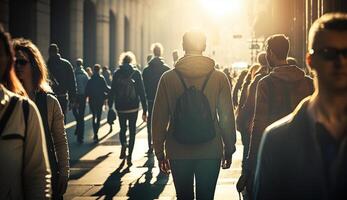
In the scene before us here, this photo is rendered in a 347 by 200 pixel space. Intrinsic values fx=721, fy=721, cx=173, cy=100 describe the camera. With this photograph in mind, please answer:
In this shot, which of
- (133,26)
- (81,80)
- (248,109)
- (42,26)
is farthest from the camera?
(133,26)

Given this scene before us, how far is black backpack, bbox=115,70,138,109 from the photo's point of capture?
12.4 meters

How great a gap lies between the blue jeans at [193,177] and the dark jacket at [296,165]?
10.1 ft

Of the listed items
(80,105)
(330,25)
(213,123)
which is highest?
(330,25)

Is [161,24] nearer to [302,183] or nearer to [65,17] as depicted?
[65,17]

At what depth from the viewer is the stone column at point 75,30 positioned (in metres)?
32.5

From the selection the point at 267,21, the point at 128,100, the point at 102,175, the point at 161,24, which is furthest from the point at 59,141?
the point at 161,24

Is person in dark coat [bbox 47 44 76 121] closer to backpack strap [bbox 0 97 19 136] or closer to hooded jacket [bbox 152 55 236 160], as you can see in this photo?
hooded jacket [bbox 152 55 236 160]

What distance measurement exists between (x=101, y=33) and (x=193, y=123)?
1377 inches

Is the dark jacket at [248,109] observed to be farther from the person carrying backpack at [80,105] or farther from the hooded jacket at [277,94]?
the person carrying backpack at [80,105]

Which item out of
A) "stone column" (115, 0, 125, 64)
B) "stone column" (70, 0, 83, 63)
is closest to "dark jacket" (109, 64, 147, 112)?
"stone column" (70, 0, 83, 63)

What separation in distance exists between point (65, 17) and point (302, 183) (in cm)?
3049

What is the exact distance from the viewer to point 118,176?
10.9 metres

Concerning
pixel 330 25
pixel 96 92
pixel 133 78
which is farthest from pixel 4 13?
pixel 330 25

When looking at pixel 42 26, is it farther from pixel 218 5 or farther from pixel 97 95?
pixel 218 5
